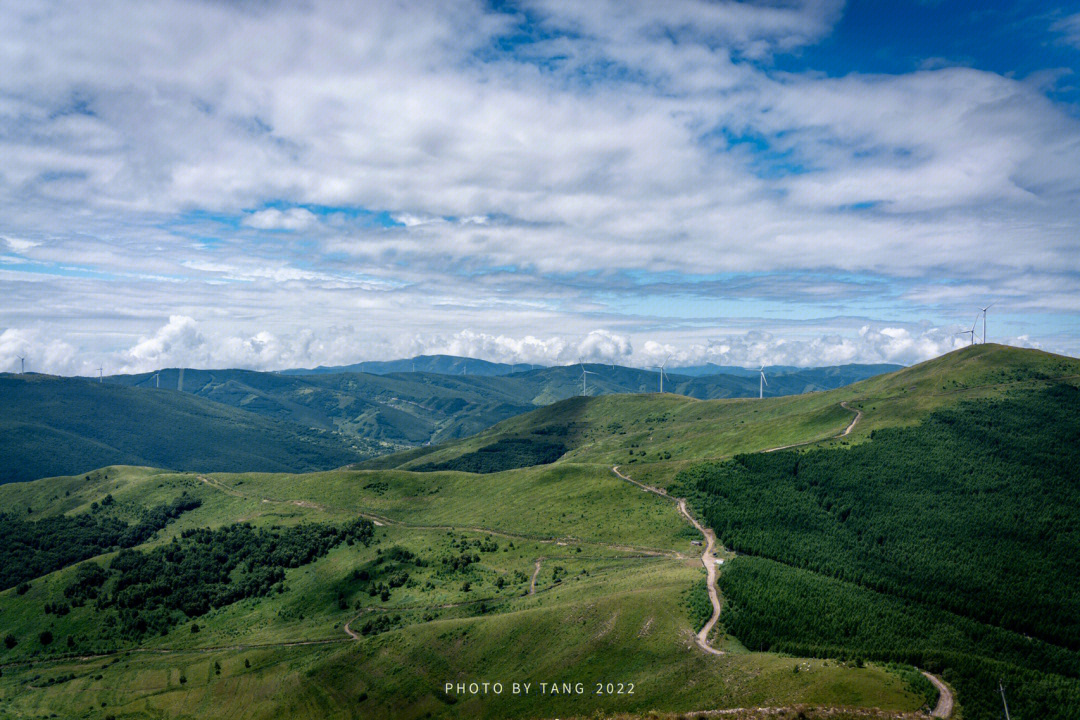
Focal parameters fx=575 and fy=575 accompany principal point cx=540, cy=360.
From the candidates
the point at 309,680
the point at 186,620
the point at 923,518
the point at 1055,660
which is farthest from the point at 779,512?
the point at 186,620

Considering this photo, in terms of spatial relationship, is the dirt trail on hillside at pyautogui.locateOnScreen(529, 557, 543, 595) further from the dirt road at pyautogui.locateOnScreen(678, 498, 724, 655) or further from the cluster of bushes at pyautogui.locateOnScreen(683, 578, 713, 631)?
the cluster of bushes at pyautogui.locateOnScreen(683, 578, 713, 631)

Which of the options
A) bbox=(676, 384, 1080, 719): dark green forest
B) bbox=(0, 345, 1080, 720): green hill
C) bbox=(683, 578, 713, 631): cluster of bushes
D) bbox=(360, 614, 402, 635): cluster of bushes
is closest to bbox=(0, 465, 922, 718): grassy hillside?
bbox=(360, 614, 402, 635): cluster of bushes

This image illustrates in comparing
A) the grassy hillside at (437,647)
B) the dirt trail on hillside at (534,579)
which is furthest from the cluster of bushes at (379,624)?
the dirt trail on hillside at (534,579)

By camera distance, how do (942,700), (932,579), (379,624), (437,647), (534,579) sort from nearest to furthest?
(942,700) → (437,647) → (379,624) → (932,579) → (534,579)

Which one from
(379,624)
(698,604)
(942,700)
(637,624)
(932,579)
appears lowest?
(379,624)

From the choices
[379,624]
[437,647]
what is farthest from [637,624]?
[379,624]

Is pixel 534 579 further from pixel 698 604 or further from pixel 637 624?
pixel 698 604

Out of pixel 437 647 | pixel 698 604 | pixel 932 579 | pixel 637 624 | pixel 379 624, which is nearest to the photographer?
pixel 637 624
